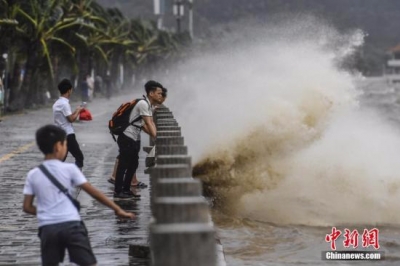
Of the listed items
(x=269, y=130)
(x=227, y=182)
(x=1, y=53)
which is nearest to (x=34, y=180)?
(x=227, y=182)

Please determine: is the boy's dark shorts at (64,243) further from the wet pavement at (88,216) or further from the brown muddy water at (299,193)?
the brown muddy water at (299,193)

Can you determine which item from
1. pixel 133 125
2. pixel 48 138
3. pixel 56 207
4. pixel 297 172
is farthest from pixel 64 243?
pixel 297 172

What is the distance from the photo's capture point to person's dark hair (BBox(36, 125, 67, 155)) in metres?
7.19

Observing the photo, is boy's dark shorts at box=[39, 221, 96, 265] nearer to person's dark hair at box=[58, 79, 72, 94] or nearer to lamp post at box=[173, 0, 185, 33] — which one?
person's dark hair at box=[58, 79, 72, 94]

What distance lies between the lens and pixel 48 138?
7.20 metres

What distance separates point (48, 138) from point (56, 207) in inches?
18.1

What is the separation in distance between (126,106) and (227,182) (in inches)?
168

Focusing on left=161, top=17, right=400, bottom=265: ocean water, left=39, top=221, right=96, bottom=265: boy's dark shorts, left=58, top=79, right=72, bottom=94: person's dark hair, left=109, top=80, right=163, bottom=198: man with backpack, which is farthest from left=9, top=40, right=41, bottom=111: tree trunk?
left=39, top=221, right=96, bottom=265: boy's dark shorts

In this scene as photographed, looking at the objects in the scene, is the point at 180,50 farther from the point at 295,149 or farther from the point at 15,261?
the point at 15,261

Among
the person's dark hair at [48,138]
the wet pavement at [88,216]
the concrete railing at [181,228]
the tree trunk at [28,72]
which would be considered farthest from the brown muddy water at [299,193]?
the tree trunk at [28,72]

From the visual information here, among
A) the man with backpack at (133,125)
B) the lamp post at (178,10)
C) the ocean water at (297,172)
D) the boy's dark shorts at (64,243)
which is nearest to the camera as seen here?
the boy's dark shorts at (64,243)

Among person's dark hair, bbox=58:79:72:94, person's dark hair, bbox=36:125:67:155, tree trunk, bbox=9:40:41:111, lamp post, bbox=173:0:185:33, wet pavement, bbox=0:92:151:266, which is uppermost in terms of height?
lamp post, bbox=173:0:185:33

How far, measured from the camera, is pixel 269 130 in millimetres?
20078

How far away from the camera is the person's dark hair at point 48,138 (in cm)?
A: 719
